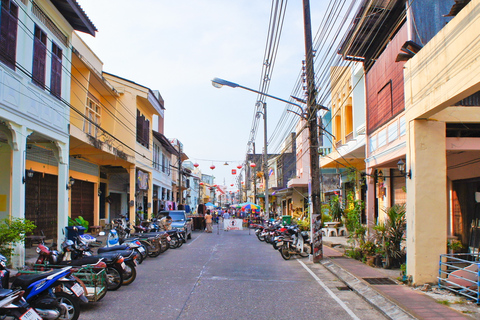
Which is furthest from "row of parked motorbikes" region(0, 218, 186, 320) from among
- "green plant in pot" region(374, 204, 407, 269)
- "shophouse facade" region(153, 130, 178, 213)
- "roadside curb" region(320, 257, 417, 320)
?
"shophouse facade" region(153, 130, 178, 213)

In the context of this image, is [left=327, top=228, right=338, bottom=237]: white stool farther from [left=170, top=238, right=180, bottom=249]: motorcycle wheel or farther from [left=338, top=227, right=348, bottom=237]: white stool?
[left=170, top=238, right=180, bottom=249]: motorcycle wheel

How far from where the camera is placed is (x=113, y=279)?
27.5ft

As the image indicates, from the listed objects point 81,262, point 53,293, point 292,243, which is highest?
point 81,262

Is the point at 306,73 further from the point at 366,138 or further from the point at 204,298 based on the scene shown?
the point at 204,298

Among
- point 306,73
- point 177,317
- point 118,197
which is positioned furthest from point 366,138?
point 118,197

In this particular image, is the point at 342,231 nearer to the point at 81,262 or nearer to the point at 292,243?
the point at 292,243

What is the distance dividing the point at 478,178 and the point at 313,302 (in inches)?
246

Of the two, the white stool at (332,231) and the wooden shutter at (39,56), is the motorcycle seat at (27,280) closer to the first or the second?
the wooden shutter at (39,56)

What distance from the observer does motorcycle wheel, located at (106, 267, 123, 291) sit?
8.33 meters

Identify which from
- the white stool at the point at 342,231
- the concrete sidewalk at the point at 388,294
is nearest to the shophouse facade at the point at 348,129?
the white stool at the point at 342,231

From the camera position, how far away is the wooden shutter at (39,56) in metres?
11.8

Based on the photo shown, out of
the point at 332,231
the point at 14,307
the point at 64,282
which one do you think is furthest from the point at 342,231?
the point at 14,307

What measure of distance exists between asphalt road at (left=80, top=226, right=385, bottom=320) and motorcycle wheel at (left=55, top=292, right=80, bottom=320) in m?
0.47

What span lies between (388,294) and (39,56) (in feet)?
38.0
